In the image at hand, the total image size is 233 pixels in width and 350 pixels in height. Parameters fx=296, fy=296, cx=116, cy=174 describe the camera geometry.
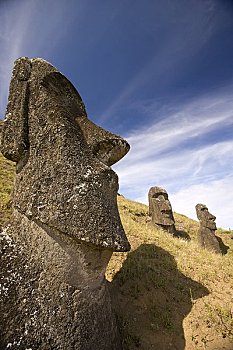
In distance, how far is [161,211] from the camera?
17.4 meters

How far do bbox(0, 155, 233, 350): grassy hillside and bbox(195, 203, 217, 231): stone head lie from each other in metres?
8.71

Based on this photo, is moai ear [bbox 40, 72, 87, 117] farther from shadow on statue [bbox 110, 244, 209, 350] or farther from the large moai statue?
shadow on statue [bbox 110, 244, 209, 350]

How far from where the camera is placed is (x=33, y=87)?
15.0 feet

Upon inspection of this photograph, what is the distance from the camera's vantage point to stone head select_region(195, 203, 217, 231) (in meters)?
18.1

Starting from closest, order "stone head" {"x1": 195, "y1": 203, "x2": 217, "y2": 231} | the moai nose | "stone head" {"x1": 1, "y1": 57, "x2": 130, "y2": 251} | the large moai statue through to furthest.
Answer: the large moai statue < "stone head" {"x1": 1, "y1": 57, "x2": 130, "y2": 251} < the moai nose < "stone head" {"x1": 195, "y1": 203, "x2": 217, "y2": 231}

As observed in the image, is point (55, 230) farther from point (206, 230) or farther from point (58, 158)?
point (206, 230)

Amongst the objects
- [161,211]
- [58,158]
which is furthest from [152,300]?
[161,211]

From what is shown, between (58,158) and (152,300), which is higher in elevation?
(58,158)

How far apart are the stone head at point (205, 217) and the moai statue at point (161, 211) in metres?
2.03

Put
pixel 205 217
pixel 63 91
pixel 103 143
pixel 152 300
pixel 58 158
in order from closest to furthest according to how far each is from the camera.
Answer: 1. pixel 58 158
2. pixel 103 143
3. pixel 63 91
4. pixel 152 300
5. pixel 205 217

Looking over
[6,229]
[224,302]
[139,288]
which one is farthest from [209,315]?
[6,229]

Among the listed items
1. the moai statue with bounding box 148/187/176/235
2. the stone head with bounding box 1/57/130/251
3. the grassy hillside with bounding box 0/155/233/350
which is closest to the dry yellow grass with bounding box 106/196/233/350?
the grassy hillside with bounding box 0/155/233/350

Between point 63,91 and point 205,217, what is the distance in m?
15.4

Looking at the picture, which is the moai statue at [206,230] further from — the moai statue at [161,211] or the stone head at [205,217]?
the moai statue at [161,211]
